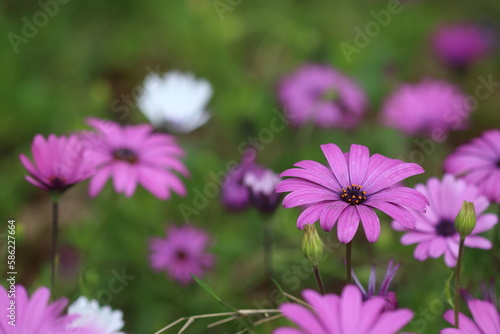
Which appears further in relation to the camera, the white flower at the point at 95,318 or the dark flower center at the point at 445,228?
the dark flower center at the point at 445,228

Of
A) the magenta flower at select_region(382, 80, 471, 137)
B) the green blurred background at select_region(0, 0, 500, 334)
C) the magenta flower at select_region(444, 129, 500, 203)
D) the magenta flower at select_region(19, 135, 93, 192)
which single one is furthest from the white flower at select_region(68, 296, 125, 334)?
the magenta flower at select_region(382, 80, 471, 137)

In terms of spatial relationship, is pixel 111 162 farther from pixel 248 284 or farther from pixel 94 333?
pixel 248 284

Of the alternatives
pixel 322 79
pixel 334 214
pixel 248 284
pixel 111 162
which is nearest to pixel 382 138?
pixel 322 79

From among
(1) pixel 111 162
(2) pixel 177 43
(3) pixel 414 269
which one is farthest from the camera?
(2) pixel 177 43

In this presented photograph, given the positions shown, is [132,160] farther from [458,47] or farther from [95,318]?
[458,47]

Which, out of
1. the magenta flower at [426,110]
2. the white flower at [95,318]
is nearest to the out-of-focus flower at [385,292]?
the white flower at [95,318]

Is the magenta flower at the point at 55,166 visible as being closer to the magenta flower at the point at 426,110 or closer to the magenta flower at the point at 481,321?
the magenta flower at the point at 481,321
